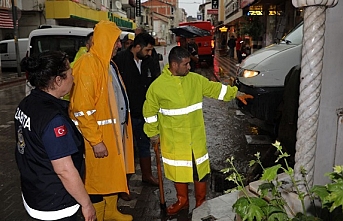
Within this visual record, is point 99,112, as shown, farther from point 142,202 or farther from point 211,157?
point 211,157

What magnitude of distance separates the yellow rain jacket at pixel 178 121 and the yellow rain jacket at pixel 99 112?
451mm

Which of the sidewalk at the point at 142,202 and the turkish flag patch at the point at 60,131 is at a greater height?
A: the turkish flag patch at the point at 60,131

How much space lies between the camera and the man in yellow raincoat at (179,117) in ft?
11.6

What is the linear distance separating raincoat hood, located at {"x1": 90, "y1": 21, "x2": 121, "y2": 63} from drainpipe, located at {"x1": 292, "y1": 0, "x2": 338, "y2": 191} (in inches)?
64.8

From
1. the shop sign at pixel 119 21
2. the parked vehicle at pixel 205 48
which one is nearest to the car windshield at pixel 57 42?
the parked vehicle at pixel 205 48

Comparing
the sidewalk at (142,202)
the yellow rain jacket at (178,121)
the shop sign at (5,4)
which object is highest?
the shop sign at (5,4)

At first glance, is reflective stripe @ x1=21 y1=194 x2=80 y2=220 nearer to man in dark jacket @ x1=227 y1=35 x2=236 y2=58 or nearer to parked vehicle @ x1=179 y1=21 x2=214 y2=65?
parked vehicle @ x1=179 y1=21 x2=214 y2=65

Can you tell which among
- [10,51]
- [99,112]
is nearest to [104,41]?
[99,112]

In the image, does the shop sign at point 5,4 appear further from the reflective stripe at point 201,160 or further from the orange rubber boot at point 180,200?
Answer: the reflective stripe at point 201,160

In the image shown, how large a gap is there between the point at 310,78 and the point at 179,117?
4.83ft

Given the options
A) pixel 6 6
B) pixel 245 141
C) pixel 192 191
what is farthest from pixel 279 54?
pixel 6 6

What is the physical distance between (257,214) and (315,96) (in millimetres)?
1023

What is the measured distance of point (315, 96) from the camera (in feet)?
7.80

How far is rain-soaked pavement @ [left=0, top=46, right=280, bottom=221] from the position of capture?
411 cm
